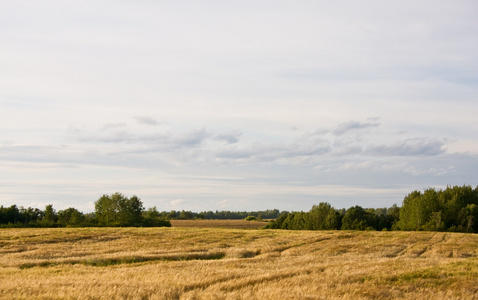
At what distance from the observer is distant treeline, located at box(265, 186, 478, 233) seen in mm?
79500

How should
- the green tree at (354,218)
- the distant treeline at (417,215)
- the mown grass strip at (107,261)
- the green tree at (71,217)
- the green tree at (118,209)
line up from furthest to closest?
the green tree at (118,209) < the green tree at (71,217) < the green tree at (354,218) < the distant treeline at (417,215) < the mown grass strip at (107,261)

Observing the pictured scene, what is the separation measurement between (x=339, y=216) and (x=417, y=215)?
1649cm

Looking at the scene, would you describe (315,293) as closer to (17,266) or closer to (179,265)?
(179,265)

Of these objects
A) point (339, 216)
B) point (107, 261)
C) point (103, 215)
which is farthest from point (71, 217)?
point (107, 261)

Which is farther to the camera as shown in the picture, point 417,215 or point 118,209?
point 118,209

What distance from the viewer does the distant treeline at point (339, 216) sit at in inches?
3169

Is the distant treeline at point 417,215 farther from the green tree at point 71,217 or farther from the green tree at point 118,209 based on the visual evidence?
the green tree at point 71,217

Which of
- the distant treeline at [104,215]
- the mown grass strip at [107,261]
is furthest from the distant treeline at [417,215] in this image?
the mown grass strip at [107,261]

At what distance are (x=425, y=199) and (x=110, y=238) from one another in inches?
2427

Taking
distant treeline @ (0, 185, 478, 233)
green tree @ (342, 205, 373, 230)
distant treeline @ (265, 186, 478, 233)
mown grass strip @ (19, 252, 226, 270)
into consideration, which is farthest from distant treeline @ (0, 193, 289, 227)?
mown grass strip @ (19, 252, 226, 270)

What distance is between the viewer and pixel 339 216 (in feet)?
307

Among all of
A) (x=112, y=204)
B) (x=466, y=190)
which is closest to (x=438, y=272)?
(x=466, y=190)

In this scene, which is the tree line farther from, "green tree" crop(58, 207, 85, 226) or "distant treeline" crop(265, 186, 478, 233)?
"distant treeline" crop(265, 186, 478, 233)

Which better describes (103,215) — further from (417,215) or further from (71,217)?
(417,215)
